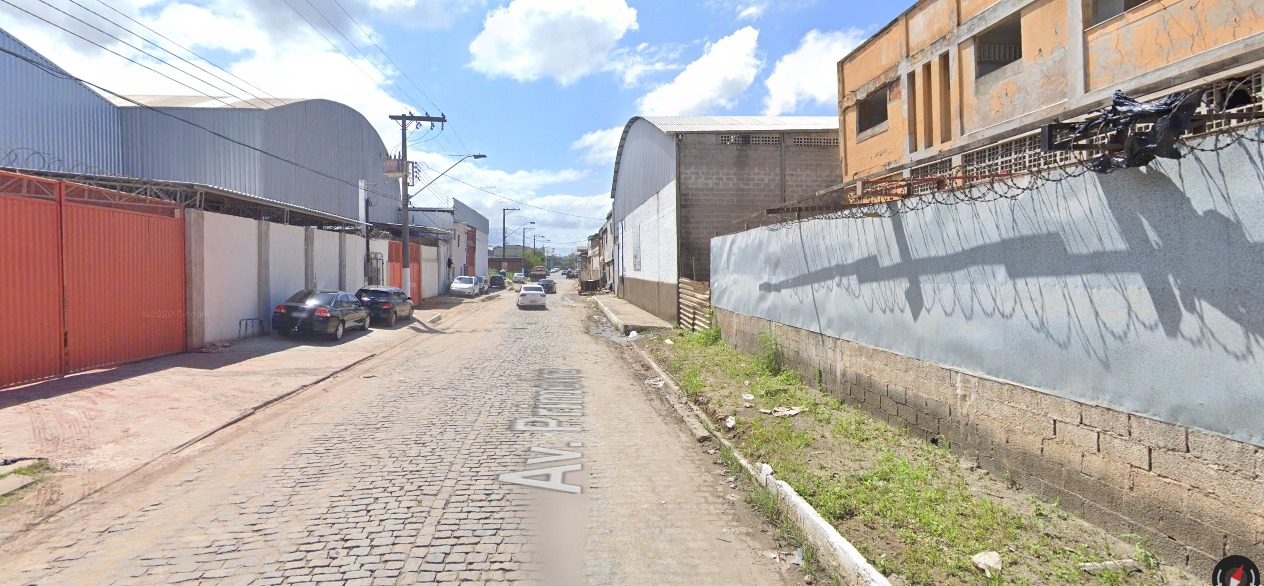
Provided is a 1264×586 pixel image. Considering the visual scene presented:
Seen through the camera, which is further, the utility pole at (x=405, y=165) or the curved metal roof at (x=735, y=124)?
the utility pole at (x=405, y=165)

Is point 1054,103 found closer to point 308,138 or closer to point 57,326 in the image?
point 57,326

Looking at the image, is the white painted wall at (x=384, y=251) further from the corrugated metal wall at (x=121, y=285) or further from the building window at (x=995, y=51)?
the building window at (x=995, y=51)

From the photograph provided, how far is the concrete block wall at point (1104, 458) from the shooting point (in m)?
3.64

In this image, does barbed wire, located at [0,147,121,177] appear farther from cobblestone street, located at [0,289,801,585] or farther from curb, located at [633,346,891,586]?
curb, located at [633,346,891,586]

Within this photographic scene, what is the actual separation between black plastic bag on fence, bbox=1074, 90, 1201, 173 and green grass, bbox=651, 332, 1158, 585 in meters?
2.42

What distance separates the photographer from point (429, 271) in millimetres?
43531

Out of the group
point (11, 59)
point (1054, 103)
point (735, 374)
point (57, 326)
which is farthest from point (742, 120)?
point (11, 59)

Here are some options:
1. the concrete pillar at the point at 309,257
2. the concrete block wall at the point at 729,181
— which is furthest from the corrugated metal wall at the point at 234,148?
the concrete block wall at the point at 729,181

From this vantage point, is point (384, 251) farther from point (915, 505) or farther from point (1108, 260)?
point (1108, 260)

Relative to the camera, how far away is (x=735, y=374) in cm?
1159

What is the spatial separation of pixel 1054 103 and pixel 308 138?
3834cm

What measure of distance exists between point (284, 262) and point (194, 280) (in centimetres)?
600

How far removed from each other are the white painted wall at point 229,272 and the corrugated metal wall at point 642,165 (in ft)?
41.6

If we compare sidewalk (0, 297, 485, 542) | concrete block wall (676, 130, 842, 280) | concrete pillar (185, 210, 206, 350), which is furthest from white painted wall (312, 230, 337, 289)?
concrete block wall (676, 130, 842, 280)
